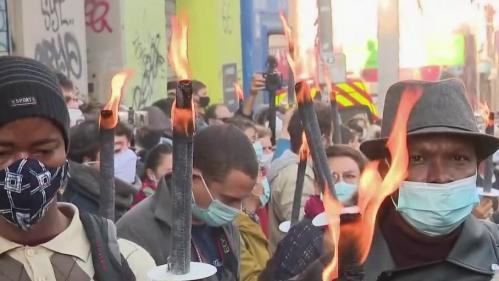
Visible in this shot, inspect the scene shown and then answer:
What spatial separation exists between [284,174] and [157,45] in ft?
29.5

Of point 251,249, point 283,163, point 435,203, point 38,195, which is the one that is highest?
point 38,195

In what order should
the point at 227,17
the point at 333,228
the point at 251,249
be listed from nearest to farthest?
1. the point at 333,228
2. the point at 251,249
3. the point at 227,17

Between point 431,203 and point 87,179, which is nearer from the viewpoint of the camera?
point 431,203

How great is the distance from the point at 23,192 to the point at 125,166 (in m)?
3.25

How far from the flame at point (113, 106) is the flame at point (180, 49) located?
0.56ft

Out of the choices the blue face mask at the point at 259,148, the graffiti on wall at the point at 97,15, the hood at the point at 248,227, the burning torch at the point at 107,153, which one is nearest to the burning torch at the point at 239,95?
the blue face mask at the point at 259,148

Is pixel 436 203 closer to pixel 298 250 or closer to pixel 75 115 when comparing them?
pixel 298 250

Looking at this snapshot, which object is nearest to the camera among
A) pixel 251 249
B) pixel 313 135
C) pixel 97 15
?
pixel 313 135

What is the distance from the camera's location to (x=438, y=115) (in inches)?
109

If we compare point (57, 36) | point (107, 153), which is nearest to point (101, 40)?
point (57, 36)

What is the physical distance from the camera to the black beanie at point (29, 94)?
7.32 ft

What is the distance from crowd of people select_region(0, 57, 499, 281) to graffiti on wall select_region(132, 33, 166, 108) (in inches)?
347

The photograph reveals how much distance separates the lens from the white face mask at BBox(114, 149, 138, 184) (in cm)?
533

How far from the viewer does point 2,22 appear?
9.98 metres
